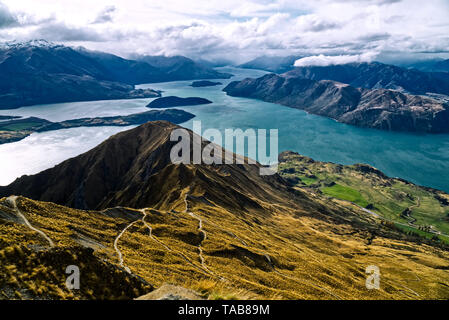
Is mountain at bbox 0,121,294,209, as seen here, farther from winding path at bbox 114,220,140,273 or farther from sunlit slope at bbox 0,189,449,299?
winding path at bbox 114,220,140,273

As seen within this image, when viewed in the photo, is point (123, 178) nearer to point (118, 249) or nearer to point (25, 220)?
point (25, 220)

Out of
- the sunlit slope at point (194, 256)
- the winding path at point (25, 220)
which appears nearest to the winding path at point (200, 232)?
the sunlit slope at point (194, 256)

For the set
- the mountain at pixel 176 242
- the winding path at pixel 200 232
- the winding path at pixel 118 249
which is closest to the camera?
the mountain at pixel 176 242

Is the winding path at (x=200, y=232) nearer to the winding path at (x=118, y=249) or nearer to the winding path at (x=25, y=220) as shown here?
the winding path at (x=118, y=249)

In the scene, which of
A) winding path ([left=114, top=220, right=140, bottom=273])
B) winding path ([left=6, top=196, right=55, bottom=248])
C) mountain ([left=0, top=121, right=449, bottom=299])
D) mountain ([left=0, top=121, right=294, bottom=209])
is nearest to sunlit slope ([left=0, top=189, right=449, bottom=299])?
mountain ([left=0, top=121, right=449, bottom=299])

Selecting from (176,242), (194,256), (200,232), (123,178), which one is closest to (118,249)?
(194,256)

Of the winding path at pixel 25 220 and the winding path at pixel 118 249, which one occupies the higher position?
the winding path at pixel 25 220
